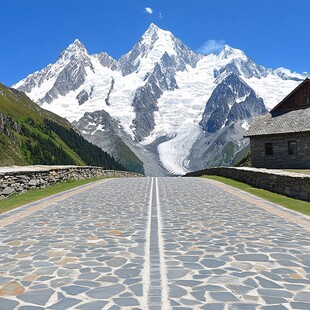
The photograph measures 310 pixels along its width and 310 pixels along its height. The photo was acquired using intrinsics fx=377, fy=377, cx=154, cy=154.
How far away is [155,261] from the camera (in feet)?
21.7

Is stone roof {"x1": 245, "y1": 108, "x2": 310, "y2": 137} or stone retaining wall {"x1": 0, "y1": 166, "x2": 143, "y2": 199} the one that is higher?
stone roof {"x1": 245, "y1": 108, "x2": 310, "y2": 137}

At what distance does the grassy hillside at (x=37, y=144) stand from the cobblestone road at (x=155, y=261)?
10174cm

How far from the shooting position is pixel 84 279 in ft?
18.8

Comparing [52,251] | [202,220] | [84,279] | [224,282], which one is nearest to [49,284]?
[84,279]

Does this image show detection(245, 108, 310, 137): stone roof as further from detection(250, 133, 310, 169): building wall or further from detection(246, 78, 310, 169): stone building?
detection(250, 133, 310, 169): building wall

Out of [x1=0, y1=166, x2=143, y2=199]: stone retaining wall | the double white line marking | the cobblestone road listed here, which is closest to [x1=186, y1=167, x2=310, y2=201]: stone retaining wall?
the cobblestone road

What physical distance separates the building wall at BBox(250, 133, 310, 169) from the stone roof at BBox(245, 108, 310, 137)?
0.61 m

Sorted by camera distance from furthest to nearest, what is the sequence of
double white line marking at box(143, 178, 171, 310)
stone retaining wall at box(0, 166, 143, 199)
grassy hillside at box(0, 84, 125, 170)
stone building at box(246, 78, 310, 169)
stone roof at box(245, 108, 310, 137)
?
grassy hillside at box(0, 84, 125, 170)
stone roof at box(245, 108, 310, 137)
stone building at box(246, 78, 310, 169)
stone retaining wall at box(0, 166, 143, 199)
double white line marking at box(143, 178, 171, 310)

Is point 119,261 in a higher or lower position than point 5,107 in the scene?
lower

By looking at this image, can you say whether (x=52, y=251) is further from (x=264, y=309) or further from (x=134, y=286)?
(x=264, y=309)

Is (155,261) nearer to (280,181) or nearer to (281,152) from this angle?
(280,181)

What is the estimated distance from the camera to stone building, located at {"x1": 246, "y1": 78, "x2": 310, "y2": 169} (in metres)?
37.8

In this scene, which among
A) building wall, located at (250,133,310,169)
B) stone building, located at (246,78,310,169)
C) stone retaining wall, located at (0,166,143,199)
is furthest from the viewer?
stone building, located at (246,78,310,169)

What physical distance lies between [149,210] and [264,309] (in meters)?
8.55
